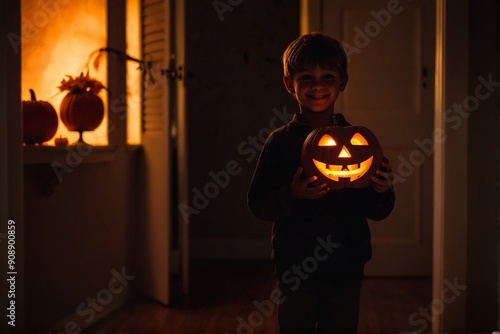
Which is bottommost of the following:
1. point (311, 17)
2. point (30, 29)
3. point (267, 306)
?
point (267, 306)

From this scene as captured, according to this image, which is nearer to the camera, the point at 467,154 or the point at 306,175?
the point at 306,175

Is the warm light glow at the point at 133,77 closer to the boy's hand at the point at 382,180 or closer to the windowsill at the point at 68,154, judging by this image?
the windowsill at the point at 68,154

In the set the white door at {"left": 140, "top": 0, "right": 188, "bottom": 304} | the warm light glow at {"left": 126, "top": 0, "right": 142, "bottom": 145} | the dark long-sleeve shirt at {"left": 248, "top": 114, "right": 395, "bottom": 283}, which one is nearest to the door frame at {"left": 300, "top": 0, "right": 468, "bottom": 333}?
the dark long-sleeve shirt at {"left": 248, "top": 114, "right": 395, "bottom": 283}

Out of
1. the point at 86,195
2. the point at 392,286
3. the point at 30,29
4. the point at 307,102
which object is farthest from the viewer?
the point at 392,286

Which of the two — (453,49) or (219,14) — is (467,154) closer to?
(453,49)

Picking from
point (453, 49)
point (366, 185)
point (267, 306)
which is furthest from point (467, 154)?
point (267, 306)

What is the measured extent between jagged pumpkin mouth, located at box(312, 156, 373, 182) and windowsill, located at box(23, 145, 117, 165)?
1.29 m

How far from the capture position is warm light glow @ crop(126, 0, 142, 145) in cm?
310

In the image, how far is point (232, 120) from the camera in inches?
172

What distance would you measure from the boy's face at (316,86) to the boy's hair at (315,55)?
0.01m

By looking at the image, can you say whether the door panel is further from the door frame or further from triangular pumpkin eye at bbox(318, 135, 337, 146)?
triangular pumpkin eye at bbox(318, 135, 337, 146)

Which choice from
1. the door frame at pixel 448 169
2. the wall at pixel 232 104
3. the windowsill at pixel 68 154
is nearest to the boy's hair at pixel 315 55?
the door frame at pixel 448 169

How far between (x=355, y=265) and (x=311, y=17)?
2612 millimetres

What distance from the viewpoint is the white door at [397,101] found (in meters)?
3.53
